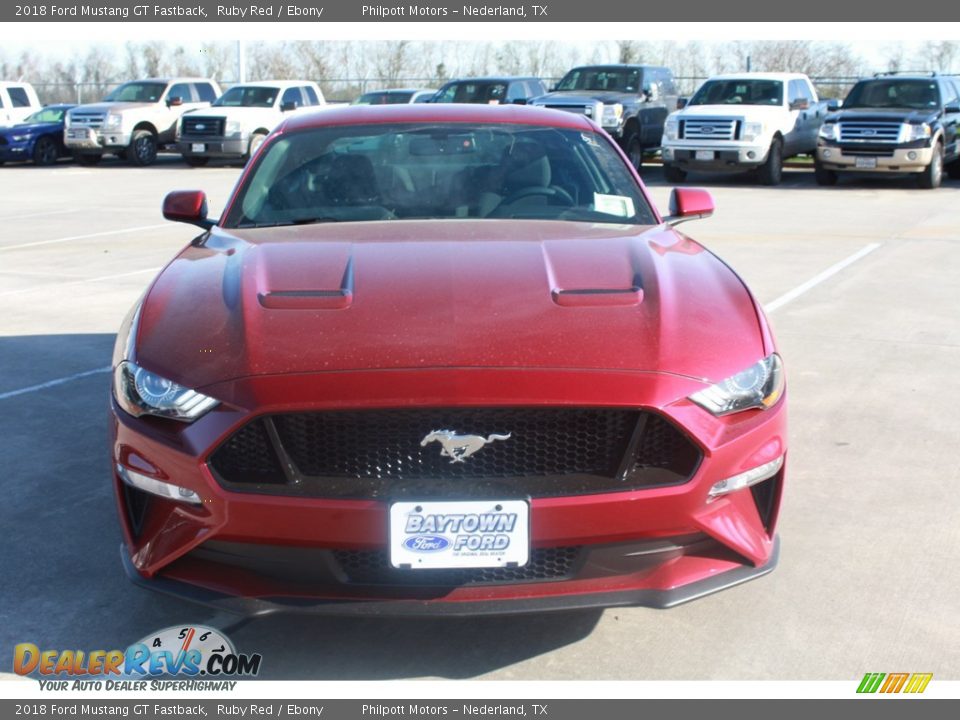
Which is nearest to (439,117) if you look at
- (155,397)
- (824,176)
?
(155,397)

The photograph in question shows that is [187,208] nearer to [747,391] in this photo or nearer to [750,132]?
[747,391]

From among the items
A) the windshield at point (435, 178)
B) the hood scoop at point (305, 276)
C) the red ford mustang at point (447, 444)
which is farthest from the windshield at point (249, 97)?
the red ford mustang at point (447, 444)

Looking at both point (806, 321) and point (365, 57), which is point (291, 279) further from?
point (365, 57)

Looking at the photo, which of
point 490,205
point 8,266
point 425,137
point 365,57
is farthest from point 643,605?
point 365,57

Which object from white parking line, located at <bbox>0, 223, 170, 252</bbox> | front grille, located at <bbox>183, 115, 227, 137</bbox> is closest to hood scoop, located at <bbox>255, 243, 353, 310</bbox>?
white parking line, located at <bbox>0, 223, 170, 252</bbox>

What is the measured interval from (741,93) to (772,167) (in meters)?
1.60

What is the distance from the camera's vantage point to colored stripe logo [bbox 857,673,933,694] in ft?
10.5

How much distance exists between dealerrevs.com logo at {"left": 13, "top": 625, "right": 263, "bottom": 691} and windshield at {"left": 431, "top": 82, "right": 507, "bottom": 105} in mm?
21985

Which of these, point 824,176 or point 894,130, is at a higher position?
point 894,130

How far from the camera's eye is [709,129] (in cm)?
2014

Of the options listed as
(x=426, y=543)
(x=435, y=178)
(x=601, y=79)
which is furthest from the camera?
(x=601, y=79)

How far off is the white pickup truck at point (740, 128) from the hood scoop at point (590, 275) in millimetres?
16612

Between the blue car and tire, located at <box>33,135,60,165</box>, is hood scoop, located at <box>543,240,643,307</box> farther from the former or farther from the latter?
tire, located at <box>33,135,60,165</box>

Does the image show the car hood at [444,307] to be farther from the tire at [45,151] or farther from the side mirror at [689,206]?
the tire at [45,151]
